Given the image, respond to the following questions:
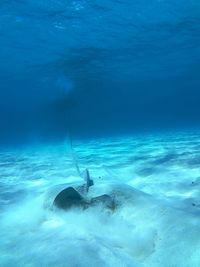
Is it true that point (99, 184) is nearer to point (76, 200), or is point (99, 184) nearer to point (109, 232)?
point (76, 200)

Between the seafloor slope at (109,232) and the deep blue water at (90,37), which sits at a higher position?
the deep blue water at (90,37)

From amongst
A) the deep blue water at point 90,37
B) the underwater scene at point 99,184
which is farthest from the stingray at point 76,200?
the deep blue water at point 90,37

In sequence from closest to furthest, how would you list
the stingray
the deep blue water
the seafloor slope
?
the seafloor slope → the stingray → the deep blue water

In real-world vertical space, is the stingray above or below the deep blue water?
below

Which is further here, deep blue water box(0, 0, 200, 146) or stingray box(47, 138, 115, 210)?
deep blue water box(0, 0, 200, 146)

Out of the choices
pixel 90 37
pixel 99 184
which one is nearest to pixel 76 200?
pixel 99 184

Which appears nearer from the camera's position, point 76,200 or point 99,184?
point 76,200

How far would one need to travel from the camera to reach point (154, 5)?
17953mm

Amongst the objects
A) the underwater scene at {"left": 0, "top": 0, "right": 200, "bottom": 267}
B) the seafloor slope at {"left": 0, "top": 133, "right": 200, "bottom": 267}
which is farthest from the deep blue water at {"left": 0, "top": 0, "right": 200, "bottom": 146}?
the seafloor slope at {"left": 0, "top": 133, "right": 200, "bottom": 267}

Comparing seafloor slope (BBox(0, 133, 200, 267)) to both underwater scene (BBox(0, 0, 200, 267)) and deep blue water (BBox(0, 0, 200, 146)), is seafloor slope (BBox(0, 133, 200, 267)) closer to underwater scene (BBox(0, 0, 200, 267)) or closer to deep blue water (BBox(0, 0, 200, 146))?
underwater scene (BBox(0, 0, 200, 267))

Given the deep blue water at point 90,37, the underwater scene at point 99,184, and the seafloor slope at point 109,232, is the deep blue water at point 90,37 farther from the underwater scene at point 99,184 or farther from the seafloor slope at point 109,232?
the seafloor slope at point 109,232

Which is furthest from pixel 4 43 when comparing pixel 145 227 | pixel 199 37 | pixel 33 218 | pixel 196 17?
pixel 145 227

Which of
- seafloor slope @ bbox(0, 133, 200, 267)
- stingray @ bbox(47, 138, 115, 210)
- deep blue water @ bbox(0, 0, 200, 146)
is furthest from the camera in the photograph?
deep blue water @ bbox(0, 0, 200, 146)

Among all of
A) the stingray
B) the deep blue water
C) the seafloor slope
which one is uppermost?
the deep blue water
